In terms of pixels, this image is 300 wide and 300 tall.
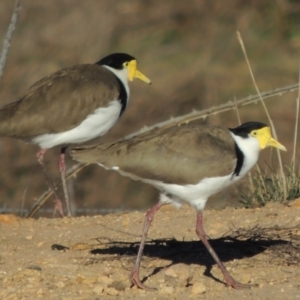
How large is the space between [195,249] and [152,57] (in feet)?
37.6

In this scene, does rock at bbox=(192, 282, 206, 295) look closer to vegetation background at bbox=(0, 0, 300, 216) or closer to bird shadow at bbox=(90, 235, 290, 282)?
bird shadow at bbox=(90, 235, 290, 282)

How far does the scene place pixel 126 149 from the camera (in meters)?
6.78

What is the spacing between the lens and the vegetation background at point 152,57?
14.6 m

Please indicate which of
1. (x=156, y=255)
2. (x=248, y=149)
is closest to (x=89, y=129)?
(x=156, y=255)

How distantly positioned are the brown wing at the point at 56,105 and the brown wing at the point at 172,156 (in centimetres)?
248

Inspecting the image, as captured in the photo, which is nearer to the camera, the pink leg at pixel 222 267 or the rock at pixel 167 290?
the rock at pixel 167 290

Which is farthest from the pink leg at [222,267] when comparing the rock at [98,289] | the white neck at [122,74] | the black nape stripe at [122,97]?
the white neck at [122,74]

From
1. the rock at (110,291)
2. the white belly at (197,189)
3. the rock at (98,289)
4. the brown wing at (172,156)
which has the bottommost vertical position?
the rock at (110,291)

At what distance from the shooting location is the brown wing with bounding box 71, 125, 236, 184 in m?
6.68

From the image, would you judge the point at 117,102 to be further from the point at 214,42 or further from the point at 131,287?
the point at 214,42

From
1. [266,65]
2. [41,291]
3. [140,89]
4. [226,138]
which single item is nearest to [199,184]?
[226,138]

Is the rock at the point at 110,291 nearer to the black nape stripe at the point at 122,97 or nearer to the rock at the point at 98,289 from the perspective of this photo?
the rock at the point at 98,289

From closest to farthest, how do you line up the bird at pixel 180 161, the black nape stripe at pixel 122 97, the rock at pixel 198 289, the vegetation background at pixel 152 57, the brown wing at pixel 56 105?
1. the rock at pixel 198 289
2. the bird at pixel 180 161
3. the brown wing at pixel 56 105
4. the black nape stripe at pixel 122 97
5. the vegetation background at pixel 152 57

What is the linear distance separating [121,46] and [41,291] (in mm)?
12791
